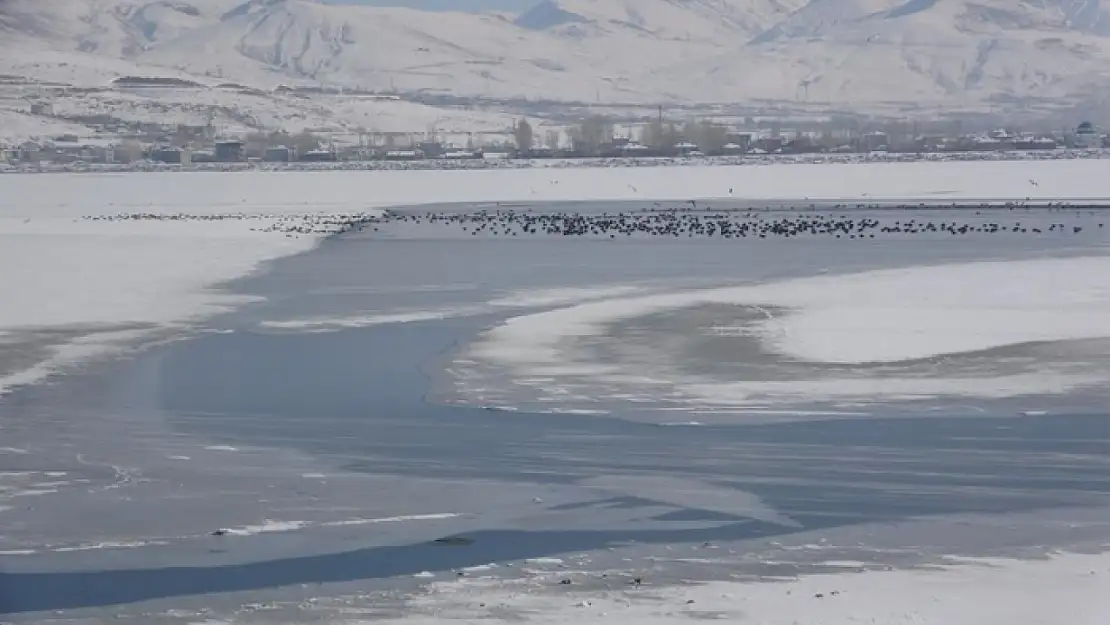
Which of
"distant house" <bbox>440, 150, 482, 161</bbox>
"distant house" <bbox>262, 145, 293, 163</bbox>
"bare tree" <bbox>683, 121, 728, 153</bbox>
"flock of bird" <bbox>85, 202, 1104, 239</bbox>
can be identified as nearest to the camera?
"flock of bird" <bbox>85, 202, 1104, 239</bbox>

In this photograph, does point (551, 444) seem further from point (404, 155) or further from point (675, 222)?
point (404, 155)

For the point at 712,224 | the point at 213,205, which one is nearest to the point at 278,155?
the point at 213,205

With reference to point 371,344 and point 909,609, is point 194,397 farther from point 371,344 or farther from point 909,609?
point 909,609

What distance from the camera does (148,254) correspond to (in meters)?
34.2

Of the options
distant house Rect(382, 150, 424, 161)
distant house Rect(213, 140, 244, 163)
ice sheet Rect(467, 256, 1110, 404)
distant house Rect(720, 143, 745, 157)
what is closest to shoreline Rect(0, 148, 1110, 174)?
distant house Rect(720, 143, 745, 157)

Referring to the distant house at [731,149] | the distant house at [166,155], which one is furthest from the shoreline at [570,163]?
the distant house at [166,155]

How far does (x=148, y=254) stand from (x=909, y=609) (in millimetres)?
28026

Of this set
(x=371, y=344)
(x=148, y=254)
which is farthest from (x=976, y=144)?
(x=371, y=344)

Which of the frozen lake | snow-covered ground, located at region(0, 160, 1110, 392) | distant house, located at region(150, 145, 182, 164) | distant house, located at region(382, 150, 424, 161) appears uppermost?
the frozen lake

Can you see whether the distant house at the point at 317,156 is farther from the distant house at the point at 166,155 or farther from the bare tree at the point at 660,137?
the bare tree at the point at 660,137

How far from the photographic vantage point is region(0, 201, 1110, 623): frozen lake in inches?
360

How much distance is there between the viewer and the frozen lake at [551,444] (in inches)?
360

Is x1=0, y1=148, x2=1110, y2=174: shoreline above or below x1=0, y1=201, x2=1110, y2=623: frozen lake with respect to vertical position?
below

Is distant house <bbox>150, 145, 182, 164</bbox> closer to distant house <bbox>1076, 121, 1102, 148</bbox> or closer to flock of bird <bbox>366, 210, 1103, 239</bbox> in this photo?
distant house <bbox>1076, 121, 1102, 148</bbox>
